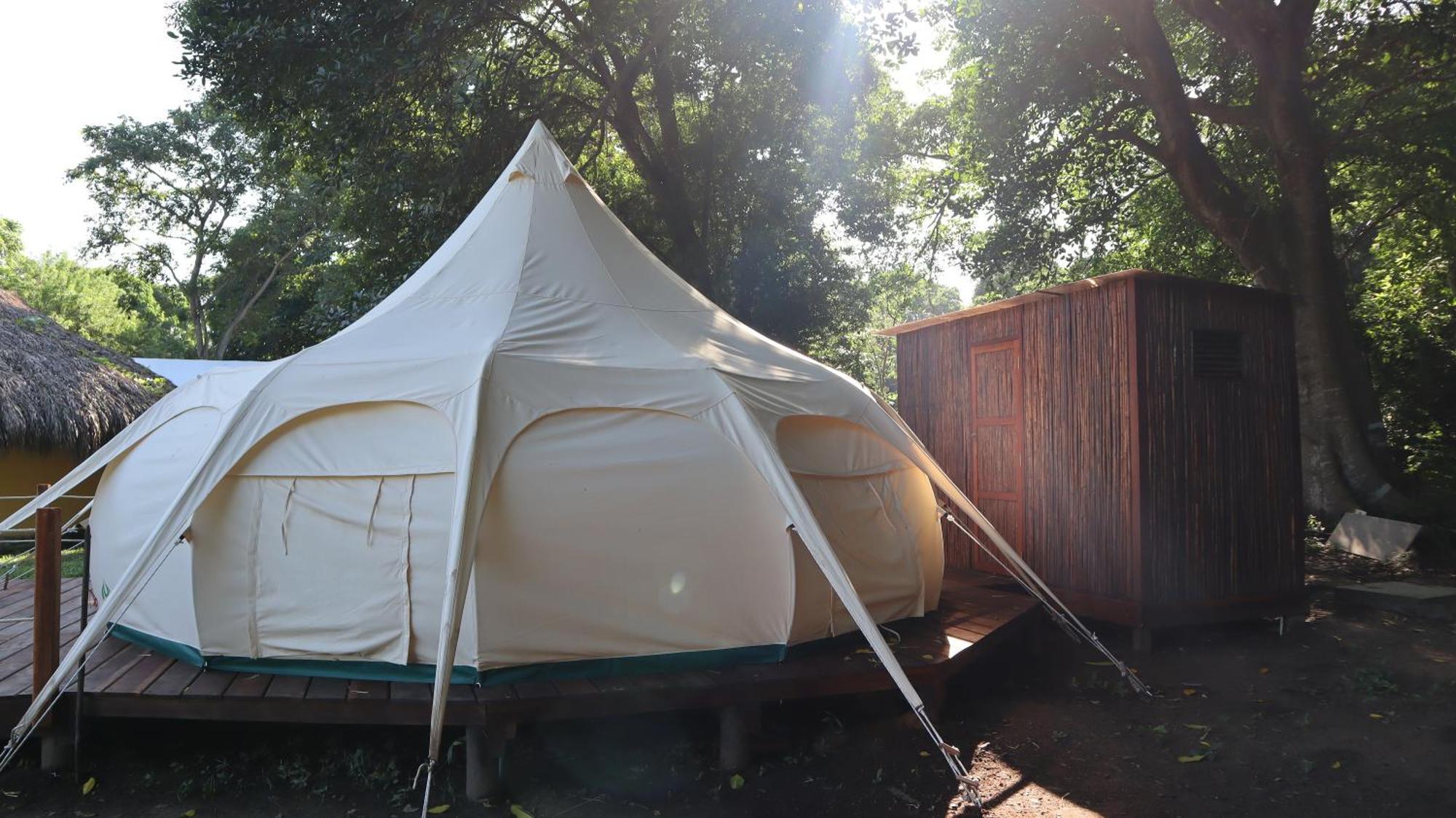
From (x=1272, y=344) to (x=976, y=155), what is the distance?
5.85 metres

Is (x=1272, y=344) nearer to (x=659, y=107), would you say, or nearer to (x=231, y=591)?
(x=231, y=591)

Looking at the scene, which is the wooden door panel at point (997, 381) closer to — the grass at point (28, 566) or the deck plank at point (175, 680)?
the deck plank at point (175, 680)

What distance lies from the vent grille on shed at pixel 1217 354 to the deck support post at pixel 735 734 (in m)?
4.57

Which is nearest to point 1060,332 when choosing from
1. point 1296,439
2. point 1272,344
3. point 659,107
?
point 1272,344

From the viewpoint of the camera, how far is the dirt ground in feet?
13.2

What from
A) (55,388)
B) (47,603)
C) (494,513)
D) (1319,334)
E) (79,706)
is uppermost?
(1319,334)

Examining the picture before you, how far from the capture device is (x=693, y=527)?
15.1ft

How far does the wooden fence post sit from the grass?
4738mm

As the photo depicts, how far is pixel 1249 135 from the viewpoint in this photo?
1172cm

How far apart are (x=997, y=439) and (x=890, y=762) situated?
374 centimetres

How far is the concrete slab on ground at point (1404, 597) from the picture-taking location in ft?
23.2

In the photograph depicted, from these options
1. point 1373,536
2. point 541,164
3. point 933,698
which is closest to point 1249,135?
point 1373,536

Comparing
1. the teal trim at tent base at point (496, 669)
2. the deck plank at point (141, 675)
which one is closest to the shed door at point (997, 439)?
the teal trim at tent base at point (496, 669)

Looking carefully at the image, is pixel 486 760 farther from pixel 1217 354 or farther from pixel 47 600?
pixel 1217 354
